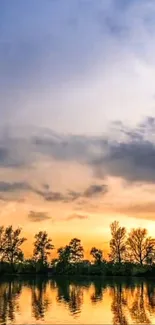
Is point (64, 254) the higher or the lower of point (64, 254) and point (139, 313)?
the higher

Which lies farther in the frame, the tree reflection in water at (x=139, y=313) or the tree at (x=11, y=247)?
the tree at (x=11, y=247)

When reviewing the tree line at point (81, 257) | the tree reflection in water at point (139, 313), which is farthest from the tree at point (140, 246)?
the tree reflection in water at point (139, 313)

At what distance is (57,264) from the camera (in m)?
136

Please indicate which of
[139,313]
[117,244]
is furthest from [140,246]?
[139,313]

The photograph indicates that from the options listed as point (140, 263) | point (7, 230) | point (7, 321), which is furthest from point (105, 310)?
point (7, 230)

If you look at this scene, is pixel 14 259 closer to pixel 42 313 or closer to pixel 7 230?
pixel 7 230

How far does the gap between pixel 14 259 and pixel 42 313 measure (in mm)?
91381

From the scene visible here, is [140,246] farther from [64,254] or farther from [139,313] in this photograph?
[139,313]

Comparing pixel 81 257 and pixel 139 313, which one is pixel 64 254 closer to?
pixel 81 257

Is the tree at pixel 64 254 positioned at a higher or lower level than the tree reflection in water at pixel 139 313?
higher

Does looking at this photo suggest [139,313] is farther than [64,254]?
No

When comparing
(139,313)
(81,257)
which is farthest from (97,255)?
(139,313)

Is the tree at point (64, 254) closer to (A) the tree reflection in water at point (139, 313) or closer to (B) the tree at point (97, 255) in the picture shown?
(B) the tree at point (97, 255)

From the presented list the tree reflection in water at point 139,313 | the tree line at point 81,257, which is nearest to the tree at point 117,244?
A: the tree line at point 81,257
